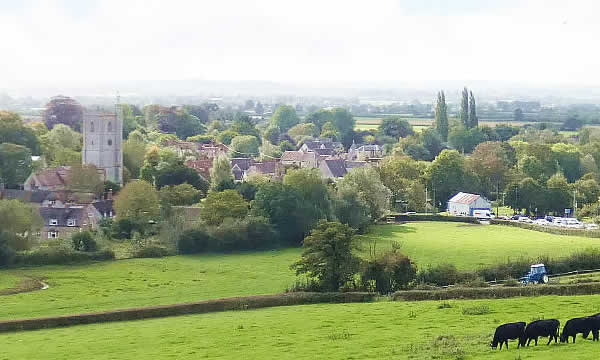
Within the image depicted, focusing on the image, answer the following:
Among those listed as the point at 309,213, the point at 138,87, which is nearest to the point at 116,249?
the point at 309,213

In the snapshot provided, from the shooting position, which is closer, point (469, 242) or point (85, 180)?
point (469, 242)

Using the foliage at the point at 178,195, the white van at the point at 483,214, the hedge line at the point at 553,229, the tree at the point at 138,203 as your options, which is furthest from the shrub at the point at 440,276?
the white van at the point at 483,214

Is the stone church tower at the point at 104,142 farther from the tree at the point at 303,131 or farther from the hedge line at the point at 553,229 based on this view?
the tree at the point at 303,131

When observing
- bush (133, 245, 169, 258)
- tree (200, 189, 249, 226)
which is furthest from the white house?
bush (133, 245, 169, 258)

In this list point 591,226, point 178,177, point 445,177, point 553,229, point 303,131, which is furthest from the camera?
point 303,131

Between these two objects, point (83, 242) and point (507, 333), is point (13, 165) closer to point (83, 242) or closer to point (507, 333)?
point (83, 242)

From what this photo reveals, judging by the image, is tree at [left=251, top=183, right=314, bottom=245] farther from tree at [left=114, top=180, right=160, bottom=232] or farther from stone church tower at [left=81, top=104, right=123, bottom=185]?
stone church tower at [left=81, top=104, right=123, bottom=185]

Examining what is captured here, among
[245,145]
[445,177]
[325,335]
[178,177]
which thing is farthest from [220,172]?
[325,335]
